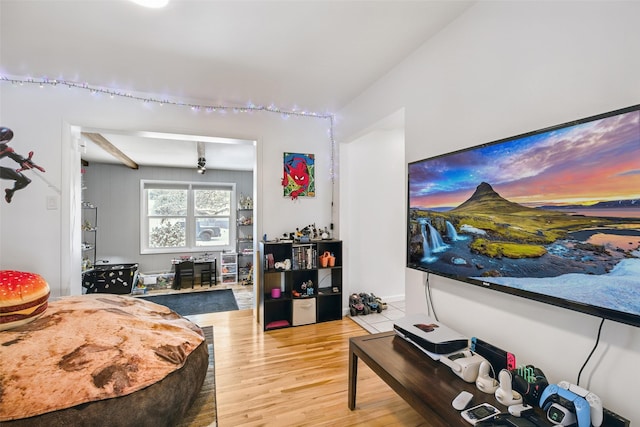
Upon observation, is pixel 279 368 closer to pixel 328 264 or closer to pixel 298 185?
pixel 328 264

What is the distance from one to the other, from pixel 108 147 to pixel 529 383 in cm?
534

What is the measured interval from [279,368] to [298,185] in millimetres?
2032

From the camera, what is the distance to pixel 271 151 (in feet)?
11.4

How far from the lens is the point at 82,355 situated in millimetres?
1509

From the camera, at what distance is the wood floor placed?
1.79 metres

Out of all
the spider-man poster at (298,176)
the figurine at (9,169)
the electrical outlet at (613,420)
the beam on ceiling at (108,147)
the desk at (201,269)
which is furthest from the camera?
the desk at (201,269)

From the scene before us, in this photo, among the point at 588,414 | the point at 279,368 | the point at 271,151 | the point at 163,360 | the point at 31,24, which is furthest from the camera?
the point at 271,151

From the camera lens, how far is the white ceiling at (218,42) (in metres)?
1.79

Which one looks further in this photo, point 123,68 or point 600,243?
Answer: point 123,68

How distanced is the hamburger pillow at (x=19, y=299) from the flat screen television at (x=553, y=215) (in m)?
2.53

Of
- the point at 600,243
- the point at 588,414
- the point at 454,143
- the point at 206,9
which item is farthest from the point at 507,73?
the point at 206,9

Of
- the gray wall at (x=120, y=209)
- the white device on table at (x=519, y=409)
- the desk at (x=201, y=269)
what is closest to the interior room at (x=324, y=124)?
the white device on table at (x=519, y=409)

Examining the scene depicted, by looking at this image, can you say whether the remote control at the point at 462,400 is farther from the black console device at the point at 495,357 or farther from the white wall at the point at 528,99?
the white wall at the point at 528,99

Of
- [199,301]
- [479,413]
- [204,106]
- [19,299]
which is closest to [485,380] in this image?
[479,413]
